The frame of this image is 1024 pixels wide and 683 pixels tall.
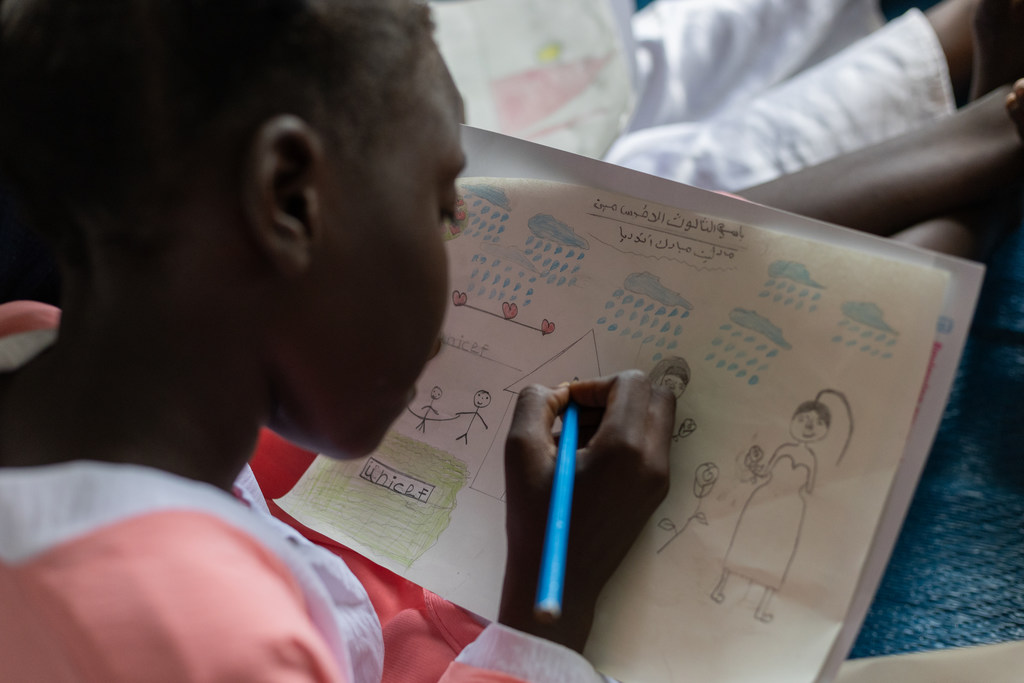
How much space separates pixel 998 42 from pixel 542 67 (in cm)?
48

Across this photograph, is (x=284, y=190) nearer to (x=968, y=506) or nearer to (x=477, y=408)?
(x=477, y=408)

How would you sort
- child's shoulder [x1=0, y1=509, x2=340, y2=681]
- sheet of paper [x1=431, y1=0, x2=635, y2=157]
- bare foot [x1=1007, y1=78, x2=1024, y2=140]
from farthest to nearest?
sheet of paper [x1=431, y1=0, x2=635, y2=157] → bare foot [x1=1007, y1=78, x2=1024, y2=140] → child's shoulder [x1=0, y1=509, x2=340, y2=681]

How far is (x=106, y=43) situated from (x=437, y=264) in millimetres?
146

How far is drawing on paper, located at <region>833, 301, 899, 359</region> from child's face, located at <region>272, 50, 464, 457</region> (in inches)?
8.6

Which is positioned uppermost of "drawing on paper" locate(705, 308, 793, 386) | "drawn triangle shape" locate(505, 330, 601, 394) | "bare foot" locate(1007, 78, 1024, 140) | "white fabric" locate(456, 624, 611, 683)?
"bare foot" locate(1007, 78, 1024, 140)

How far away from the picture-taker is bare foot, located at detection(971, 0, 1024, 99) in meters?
0.64

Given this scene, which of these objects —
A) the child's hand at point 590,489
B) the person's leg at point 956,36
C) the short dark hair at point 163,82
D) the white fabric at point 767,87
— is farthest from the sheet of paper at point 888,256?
the person's leg at point 956,36

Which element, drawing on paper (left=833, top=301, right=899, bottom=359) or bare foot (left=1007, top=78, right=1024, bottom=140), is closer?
drawing on paper (left=833, top=301, right=899, bottom=359)

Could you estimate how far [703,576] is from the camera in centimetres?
43

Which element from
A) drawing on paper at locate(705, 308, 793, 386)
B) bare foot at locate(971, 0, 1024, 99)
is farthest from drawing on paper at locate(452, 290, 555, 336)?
bare foot at locate(971, 0, 1024, 99)

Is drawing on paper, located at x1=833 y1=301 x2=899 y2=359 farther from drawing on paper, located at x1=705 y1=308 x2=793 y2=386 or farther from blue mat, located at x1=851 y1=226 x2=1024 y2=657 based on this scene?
blue mat, located at x1=851 y1=226 x2=1024 y2=657

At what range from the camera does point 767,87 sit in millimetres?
Answer: 946

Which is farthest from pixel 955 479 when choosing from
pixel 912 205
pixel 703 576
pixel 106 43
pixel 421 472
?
pixel 106 43

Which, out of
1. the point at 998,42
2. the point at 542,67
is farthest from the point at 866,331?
the point at 542,67
